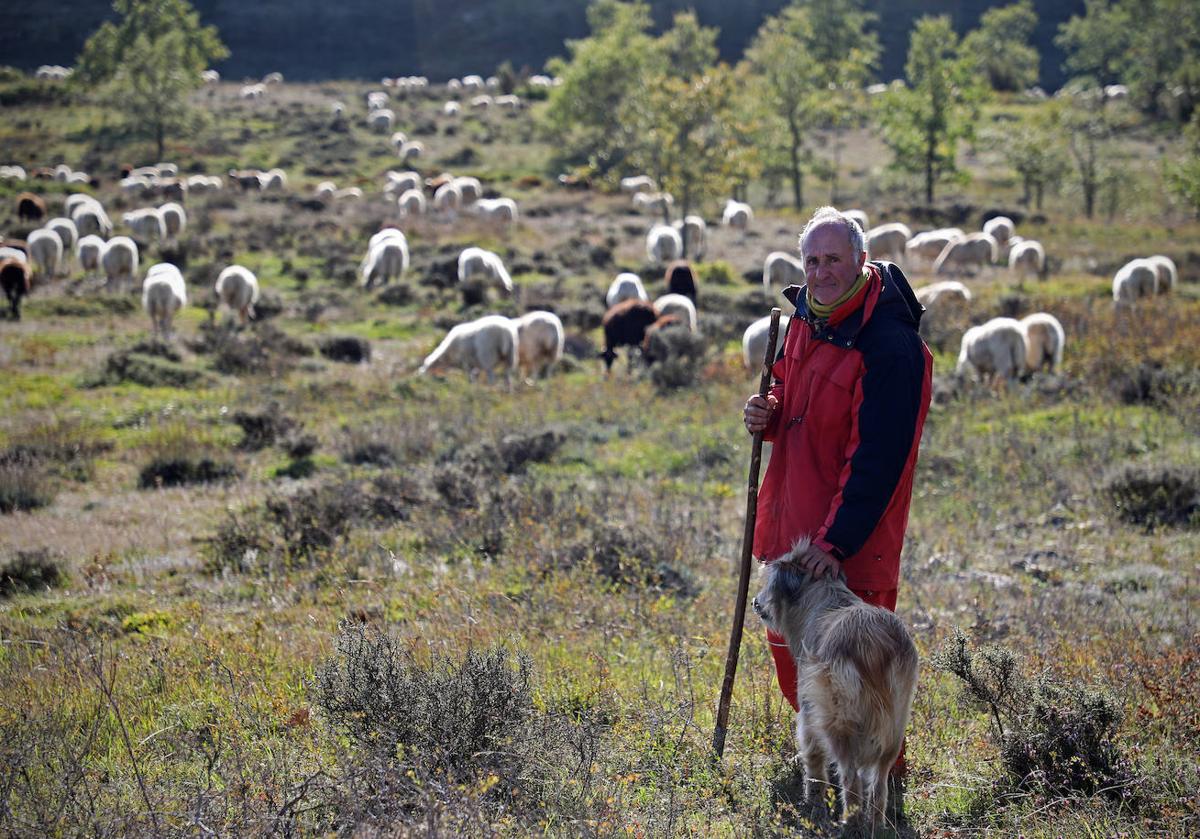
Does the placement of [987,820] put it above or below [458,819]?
below

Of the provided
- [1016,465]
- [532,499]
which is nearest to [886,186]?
[1016,465]

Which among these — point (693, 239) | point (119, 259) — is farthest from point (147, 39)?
point (693, 239)

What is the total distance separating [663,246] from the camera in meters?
26.0

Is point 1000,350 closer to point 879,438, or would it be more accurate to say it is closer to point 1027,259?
point 879,438

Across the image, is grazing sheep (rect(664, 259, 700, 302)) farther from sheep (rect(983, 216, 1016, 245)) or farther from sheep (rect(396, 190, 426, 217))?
Answer: sheep (rect(396, 190, 426, 217))

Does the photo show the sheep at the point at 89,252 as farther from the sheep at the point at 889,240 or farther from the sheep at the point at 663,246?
the sheep at the point at 889,240

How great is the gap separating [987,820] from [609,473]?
21.1ft

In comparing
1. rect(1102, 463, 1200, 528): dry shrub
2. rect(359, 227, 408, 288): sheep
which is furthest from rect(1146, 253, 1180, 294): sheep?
rect(359, 227, 408, 288): sheep

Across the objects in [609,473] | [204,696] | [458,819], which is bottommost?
[609,473]

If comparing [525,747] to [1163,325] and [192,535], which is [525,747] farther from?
[1163,325]

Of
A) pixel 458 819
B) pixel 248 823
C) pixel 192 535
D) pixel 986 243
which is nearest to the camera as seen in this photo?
pixel 458 819

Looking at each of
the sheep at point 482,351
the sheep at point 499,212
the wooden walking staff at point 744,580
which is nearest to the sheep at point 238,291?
the sheep at point 482,351

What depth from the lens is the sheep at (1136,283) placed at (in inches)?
719

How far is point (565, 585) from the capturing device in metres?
6.23
